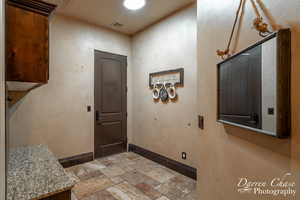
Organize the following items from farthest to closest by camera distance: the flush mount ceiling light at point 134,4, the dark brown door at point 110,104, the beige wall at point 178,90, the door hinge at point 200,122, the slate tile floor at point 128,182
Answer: the dark brown door at point 110,104 < the beige wall at point 178,90 < the flush mount ceiling light at point 134,4 < the slate tile floor at point 128,182 < the door hinge at point 200,122

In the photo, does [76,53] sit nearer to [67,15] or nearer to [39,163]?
[67,15]

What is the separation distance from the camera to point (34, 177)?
3.86 feet

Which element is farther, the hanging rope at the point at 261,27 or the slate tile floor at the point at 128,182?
the slate tile floor at the point at 128,182

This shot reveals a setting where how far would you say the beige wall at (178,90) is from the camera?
2.54 meters

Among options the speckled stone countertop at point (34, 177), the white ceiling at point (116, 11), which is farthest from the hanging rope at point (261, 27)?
the white ceiling at point (116, 11)

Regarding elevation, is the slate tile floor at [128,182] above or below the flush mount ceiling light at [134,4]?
below

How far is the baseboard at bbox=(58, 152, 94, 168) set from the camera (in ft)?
9.34

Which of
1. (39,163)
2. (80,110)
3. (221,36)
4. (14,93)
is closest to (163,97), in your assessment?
(80,110)

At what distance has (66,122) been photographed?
2.91m

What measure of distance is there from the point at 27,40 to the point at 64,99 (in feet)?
6.64

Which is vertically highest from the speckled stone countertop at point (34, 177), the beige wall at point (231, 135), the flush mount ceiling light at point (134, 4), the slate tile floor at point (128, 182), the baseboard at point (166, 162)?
the flush mount ceiling light at point (134, 4)

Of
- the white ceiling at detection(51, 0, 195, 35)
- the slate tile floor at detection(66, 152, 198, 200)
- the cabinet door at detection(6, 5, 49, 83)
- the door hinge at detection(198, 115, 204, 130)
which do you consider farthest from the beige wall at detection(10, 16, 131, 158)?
the door hinge at detection(198, 115, 204, 130)

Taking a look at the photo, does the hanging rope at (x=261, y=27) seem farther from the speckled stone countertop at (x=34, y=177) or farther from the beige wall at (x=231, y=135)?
the speckled stone countertop at (x=34, y=177)

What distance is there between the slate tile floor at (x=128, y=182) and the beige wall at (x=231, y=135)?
0.80m
